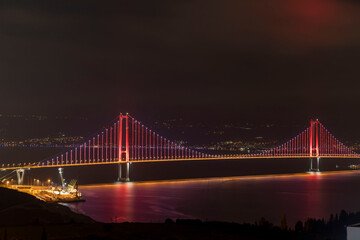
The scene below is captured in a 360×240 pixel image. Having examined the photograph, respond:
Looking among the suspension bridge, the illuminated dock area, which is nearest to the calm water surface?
the illuminated dock area

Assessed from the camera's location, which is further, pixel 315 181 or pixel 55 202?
pixel 315 181

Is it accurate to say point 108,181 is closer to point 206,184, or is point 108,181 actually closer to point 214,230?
point 206,184

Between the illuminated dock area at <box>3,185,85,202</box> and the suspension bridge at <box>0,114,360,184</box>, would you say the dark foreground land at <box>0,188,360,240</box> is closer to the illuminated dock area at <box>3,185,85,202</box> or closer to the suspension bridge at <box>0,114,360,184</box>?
the illuminated dock area at <box>3,185,85,202</box>

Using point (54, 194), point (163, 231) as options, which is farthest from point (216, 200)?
point (163, 231)

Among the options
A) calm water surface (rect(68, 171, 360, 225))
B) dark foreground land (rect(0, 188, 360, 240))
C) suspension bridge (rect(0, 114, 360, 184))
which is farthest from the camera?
suspension bridge (rect(0, 114, 360, 184))

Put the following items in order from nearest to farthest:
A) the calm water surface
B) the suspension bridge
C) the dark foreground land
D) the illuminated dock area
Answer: the dark foreground land → the calm water surface → the illuminated dock area → the suspension bridge

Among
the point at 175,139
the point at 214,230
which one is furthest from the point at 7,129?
the point at 214,230

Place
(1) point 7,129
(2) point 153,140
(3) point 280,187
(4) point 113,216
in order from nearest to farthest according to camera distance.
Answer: (4) point 113,216
(3) point 280,187
(2) point 153,140
(1) point 7,129

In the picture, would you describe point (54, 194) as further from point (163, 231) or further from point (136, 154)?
point (136, 154)

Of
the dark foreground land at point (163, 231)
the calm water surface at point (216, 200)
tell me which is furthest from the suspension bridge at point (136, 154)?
the dark foreground land at point (163, 231)
